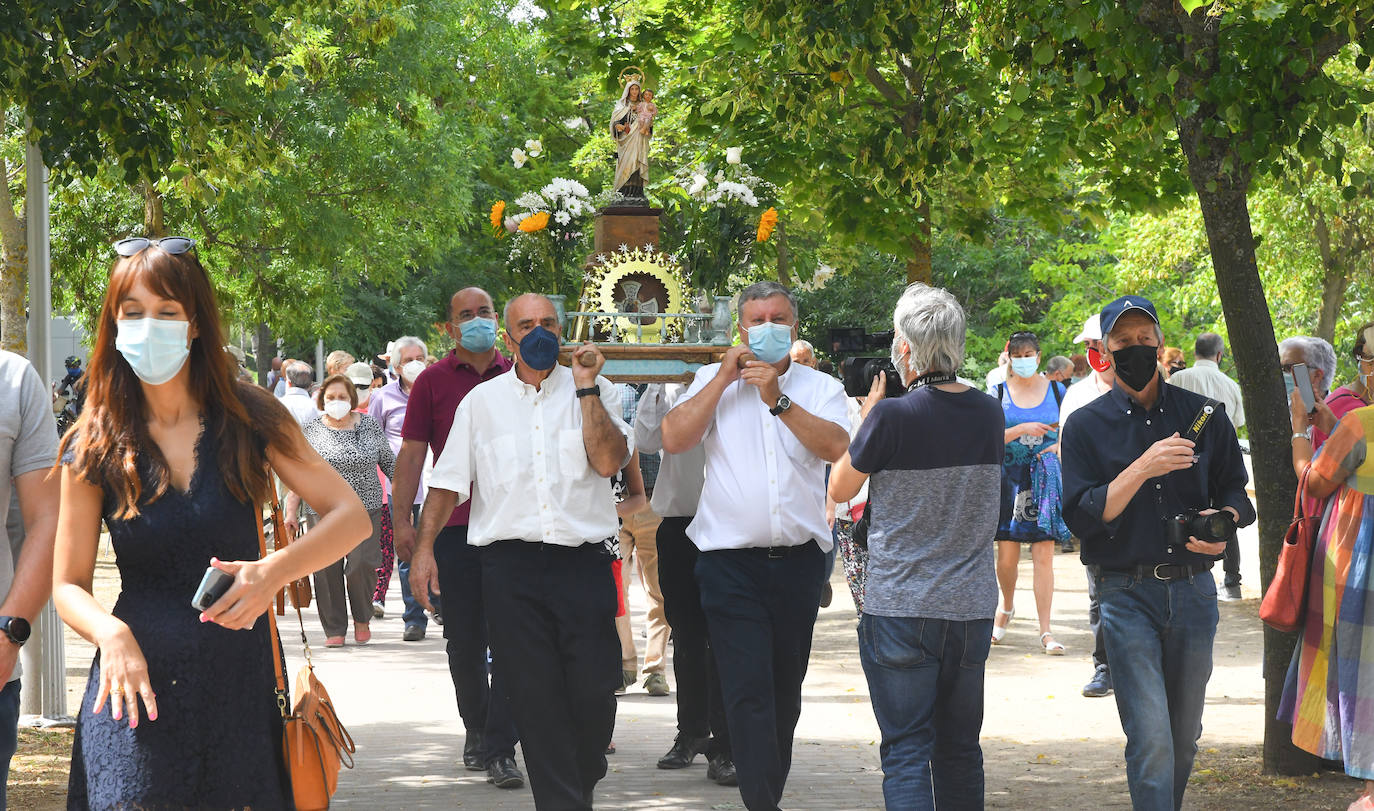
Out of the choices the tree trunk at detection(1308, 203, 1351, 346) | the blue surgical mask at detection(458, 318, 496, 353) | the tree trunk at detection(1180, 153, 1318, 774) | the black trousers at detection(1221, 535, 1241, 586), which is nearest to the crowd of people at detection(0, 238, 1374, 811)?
the tree trunk at detection(1180, 153, 1318, 774)

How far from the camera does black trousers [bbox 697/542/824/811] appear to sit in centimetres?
625

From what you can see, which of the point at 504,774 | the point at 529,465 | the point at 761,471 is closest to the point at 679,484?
the point at 761,471

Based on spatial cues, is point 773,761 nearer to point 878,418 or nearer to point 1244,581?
point 878,418

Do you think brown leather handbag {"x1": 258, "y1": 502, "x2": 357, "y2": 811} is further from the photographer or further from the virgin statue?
the virgin statue

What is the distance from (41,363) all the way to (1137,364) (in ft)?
20.9

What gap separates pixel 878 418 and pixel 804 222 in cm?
1028

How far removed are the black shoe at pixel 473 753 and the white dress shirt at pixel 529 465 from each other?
189 centimetres

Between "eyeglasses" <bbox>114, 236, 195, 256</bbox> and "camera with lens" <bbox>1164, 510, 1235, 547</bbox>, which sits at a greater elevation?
"eyeglasses" <bbox>114, 236, 195, 256</bbox>

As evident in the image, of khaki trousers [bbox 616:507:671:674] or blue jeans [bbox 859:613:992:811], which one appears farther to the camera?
khaki trousers [bbox 616:507:671:674]

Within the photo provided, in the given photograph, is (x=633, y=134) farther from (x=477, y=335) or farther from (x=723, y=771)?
(x=723, y=771)

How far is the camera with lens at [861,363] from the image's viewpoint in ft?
20.0

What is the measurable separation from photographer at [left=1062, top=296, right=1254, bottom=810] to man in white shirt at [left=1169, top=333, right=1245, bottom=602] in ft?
26.4

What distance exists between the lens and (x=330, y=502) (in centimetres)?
390

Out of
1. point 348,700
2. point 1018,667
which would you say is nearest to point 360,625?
point 348,700
